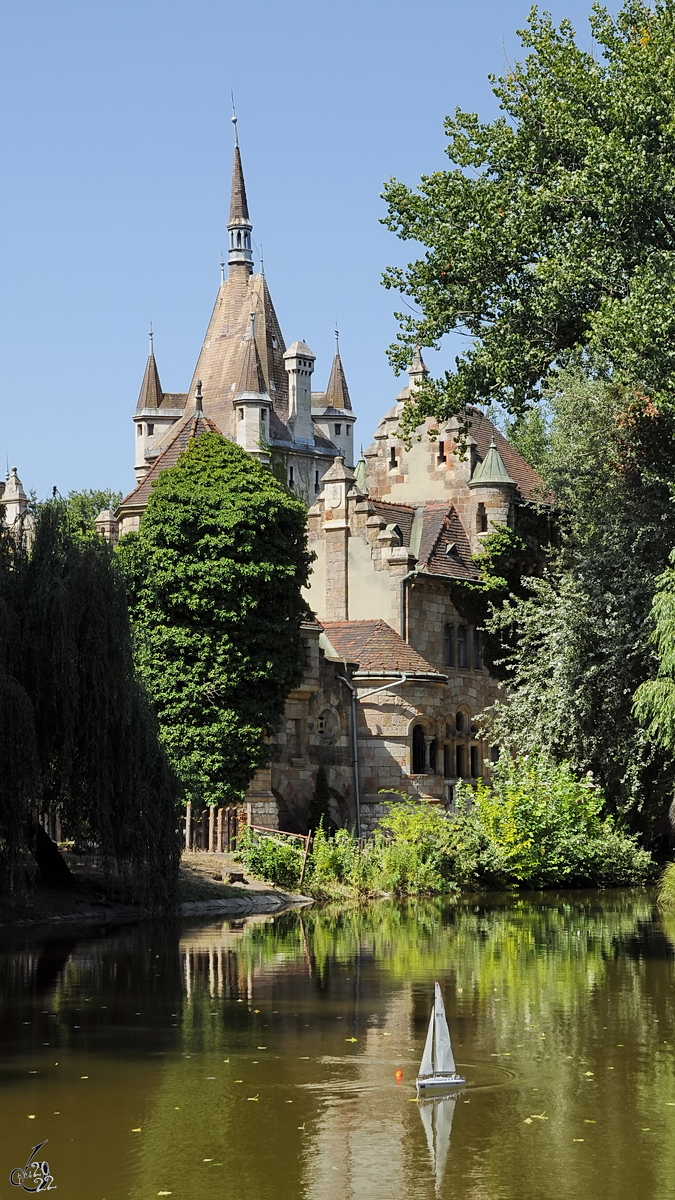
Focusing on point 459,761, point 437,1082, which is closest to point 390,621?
point 459,761

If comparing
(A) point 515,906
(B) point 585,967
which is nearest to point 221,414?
(A) point 515,906

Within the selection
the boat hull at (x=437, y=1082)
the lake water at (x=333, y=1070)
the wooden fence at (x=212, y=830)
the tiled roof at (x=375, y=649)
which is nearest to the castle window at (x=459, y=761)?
the tiled roof at (x=375, y=649)

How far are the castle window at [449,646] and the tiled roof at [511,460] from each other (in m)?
4.89

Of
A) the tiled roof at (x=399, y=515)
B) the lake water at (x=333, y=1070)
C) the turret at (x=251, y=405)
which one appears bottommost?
the lake water at (x=333, y=1070)

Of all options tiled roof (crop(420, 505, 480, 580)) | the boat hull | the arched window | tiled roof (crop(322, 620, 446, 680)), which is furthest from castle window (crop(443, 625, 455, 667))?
the boat hull

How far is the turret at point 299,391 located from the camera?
100 m

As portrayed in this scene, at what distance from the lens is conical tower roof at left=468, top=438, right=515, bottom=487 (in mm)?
47844

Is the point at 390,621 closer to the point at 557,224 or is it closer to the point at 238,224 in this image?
the point at 557,224

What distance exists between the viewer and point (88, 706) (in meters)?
26.5

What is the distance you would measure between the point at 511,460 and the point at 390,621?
28.0 ft

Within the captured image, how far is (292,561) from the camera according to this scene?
38.7 m

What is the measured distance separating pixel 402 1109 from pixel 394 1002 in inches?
219

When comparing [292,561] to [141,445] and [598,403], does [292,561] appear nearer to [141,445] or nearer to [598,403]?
[598,403]

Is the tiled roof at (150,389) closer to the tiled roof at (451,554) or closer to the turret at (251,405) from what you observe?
A: the turret at (251,405)
